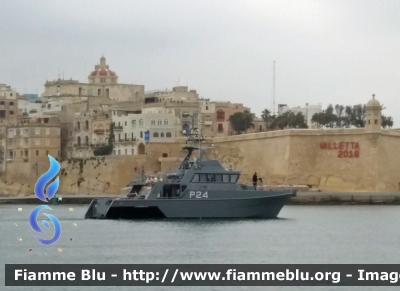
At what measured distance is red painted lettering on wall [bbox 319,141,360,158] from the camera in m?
58.5

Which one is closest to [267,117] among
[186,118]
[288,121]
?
[288,121]

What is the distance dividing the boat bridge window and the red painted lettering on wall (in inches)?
782

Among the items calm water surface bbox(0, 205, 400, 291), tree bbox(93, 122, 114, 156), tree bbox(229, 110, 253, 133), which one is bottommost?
calm water surface bbox(0, 205, 400, 291)

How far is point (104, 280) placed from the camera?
2519 cm

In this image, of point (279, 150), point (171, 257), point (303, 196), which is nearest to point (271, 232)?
point (171, 257)

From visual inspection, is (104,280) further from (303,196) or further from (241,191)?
(303,196)

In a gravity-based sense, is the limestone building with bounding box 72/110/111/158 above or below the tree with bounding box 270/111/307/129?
below

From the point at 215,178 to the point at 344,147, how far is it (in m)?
20.6

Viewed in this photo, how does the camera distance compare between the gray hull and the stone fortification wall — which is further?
the stone fortification wall

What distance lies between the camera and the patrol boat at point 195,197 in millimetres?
39344

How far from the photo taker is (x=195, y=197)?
129 feet

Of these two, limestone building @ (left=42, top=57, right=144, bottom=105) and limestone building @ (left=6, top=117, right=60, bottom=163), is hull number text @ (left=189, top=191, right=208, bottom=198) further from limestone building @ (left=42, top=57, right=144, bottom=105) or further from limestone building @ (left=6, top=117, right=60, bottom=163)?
limestone building @ (left=42, top=57, right=144, bottom=105)

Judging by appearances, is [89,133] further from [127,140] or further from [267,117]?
[267,117]

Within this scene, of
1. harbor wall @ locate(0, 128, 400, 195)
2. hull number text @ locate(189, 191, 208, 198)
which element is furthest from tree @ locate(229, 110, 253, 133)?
hull number text @ locate(189, 191, 208, 198)
